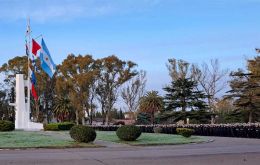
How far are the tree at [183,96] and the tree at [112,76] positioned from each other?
721cm

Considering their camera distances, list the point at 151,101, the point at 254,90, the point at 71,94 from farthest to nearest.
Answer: the point at 71,94 < the point at 151,101 < the point at 254,90

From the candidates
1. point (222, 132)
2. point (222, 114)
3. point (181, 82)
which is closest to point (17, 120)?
point (222, 132)

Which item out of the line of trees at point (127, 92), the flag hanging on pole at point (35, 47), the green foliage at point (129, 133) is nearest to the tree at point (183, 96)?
the line of trees at point (127, 92)

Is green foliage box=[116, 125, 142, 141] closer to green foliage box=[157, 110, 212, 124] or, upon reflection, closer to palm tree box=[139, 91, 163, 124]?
palm tree box=[139, 91, 163, 124]

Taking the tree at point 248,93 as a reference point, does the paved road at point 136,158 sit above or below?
below

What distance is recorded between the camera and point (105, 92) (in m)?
75.2

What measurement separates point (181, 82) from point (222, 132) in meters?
25.6

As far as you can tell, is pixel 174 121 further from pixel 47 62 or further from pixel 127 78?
pixel 47 62

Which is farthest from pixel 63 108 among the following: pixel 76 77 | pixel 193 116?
pixel 193 116

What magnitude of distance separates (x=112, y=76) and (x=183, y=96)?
1253 centimetres

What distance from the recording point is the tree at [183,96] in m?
70.8

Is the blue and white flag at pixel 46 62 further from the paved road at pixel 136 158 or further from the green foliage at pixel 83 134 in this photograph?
the paved road at pixel 136 158

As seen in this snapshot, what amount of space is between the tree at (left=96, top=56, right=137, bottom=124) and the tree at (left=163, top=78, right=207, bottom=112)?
7214mm

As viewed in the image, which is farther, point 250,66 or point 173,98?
point 173,98
